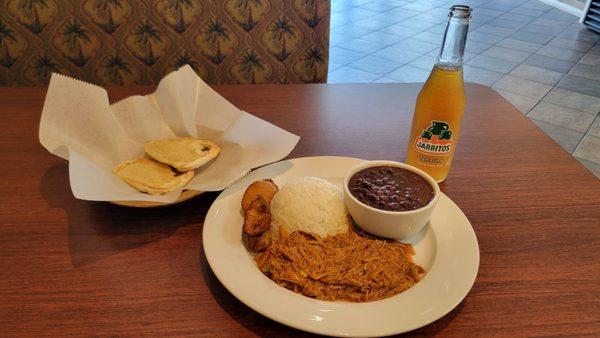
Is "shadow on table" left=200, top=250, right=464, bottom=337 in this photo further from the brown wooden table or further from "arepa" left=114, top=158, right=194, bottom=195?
Result: "arepa" left=114, top=158, right=194, bottom=195

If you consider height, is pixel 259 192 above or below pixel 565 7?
above

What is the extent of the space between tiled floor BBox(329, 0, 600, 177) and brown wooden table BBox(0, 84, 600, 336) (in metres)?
2.21

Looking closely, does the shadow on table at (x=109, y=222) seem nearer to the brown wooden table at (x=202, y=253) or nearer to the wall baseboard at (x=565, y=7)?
the brown wooden table at (x=202, y=253)

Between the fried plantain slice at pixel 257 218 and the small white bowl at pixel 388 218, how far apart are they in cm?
18

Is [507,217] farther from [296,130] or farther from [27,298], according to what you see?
[27,298]

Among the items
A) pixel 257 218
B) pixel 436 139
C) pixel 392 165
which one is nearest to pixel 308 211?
pixel 257 218

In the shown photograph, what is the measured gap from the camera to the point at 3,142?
1.24m

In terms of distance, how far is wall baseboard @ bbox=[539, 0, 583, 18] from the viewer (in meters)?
6.37

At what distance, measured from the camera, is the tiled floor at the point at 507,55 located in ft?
12.1

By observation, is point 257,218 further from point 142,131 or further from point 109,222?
point 142,131

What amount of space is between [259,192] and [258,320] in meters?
0.32

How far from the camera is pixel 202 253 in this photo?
91 cm

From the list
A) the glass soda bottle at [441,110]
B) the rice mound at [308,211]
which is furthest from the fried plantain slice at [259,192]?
the glass soda bottle at [441,110]

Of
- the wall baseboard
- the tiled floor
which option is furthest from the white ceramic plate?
the wall baseboard
